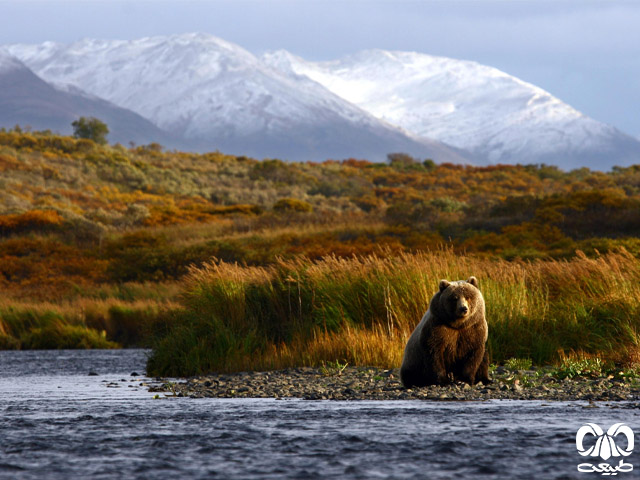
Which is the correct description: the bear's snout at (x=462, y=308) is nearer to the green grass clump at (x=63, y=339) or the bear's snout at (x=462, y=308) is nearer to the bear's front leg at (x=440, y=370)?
the bear's front leg at (x=440, y=370)

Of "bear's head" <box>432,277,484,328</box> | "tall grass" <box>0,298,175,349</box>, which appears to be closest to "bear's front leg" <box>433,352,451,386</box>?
"bear's head" <box>432,277,484,328</box>

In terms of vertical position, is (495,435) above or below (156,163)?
below

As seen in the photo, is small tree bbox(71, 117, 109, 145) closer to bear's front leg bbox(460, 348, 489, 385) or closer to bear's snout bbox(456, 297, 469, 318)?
bear's front leg bbox(460, 348, 489, 385)

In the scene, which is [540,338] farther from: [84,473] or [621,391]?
[84,473]

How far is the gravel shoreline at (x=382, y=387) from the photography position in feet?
36.6

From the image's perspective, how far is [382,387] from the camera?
478 inches

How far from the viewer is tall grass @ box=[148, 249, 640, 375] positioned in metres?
15.4

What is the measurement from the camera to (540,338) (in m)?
15.5

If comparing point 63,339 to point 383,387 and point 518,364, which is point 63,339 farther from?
point 383,387

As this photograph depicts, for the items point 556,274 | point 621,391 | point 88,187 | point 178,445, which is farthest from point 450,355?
point 88,187

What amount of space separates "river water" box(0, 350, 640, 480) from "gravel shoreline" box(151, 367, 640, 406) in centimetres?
47

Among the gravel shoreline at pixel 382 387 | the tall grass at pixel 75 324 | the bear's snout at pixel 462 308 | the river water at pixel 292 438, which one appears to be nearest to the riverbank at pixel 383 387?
the gravel shoreline at pixel 382 387

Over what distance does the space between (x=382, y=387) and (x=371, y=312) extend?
4267mm

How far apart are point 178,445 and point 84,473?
1241 mm
